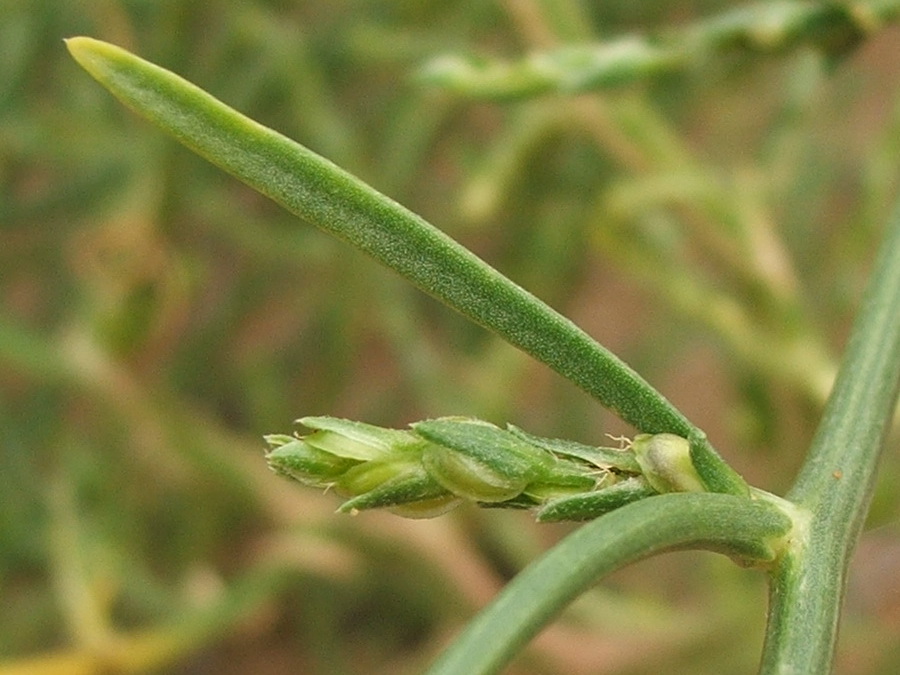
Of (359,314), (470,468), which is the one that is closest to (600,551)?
(470,468)

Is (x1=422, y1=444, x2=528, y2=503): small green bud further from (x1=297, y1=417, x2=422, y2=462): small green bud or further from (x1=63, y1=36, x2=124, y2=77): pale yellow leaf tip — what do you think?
(x1=63, y1=36, x2=124, y2=77): pale yellow leaf tip

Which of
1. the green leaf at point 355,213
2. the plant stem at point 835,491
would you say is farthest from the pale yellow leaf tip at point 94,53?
the plant stem at point 835,491

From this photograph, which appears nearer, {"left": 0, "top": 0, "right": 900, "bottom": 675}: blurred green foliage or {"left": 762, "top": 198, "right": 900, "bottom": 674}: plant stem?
{"left": 762, "top": 198, "right": 900, "bottom": 674}: plant stem

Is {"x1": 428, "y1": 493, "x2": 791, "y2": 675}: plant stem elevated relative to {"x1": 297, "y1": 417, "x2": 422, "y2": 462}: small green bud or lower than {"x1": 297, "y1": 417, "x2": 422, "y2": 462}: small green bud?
lower

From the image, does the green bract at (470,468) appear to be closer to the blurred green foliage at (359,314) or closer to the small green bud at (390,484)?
the small green bud at (390,484)

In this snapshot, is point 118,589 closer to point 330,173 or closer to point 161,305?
point 161,305

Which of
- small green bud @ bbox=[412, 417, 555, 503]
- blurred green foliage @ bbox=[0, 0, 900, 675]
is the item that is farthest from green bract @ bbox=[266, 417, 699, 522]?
blurred green foliage @ bbox=[0, 0, 900, 675]

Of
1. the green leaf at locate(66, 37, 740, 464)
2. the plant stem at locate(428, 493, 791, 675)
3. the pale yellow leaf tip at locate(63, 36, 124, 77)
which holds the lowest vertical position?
the plant stem at locate(428, 493, 791, 675)
